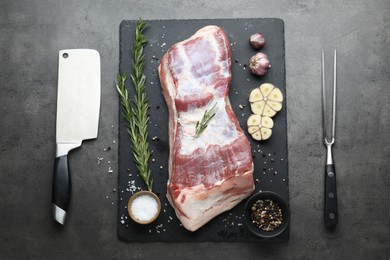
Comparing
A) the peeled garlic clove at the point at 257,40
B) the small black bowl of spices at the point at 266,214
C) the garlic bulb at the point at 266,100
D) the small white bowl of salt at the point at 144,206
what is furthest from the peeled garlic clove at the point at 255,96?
the small white bowl of salt at the point at 144,206

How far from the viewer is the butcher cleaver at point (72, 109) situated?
288cm

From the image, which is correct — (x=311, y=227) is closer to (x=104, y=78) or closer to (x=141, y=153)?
(x=141, y=153)

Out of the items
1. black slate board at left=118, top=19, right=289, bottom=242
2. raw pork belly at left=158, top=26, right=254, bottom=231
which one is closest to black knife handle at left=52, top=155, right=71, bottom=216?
black slate board at left=118, top=19, right=289, bottom=242

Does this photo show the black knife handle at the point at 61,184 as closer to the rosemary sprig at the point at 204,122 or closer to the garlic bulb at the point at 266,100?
the rosemary sprig at the point at 204,122

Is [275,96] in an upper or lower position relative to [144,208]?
upper

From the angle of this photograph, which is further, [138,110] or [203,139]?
[138,110]

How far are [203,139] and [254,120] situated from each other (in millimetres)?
305

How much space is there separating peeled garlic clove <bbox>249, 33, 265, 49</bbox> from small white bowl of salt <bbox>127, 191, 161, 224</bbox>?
94 cm

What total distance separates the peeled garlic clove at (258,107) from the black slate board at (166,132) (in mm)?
38

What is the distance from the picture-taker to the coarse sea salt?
2807 millimetres

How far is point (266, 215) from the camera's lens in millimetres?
2783

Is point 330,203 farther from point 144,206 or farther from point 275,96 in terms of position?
point 144,206

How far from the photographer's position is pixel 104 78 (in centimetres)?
298

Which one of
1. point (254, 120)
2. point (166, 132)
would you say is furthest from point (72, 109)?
point (254, 120)
